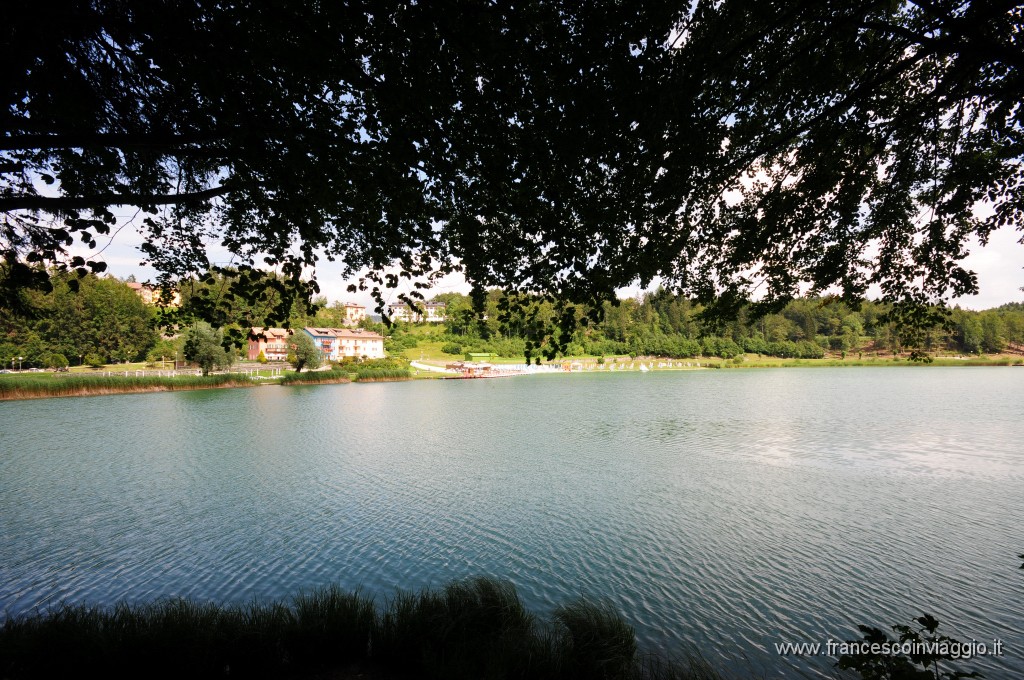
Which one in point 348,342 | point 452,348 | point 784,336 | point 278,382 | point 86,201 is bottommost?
point 278,382

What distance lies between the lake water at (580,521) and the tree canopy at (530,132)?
15.9 ft

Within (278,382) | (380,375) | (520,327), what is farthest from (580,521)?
(380,375)

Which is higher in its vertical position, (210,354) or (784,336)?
(784,336)

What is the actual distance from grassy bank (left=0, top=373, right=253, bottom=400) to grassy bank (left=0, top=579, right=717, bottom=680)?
40.8 meters

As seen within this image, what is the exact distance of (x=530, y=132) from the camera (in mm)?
4902

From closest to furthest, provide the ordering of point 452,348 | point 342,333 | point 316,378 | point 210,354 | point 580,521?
point 580,521, point 210,354, point 316,378, point 342,333, point 452,348

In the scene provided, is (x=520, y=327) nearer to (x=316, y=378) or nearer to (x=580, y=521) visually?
(x=580, y=521)

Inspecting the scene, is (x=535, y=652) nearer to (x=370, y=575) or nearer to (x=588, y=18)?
(x=370, y=575)

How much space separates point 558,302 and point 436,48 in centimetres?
320

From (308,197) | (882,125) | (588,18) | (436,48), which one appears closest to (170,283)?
(308,197)

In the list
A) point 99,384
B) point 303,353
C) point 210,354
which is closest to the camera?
point 99,384

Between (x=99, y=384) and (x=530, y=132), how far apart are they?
4818 cm

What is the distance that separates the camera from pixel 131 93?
5305 millimetres

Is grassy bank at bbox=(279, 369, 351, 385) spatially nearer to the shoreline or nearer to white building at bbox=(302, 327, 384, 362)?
the shoreline
